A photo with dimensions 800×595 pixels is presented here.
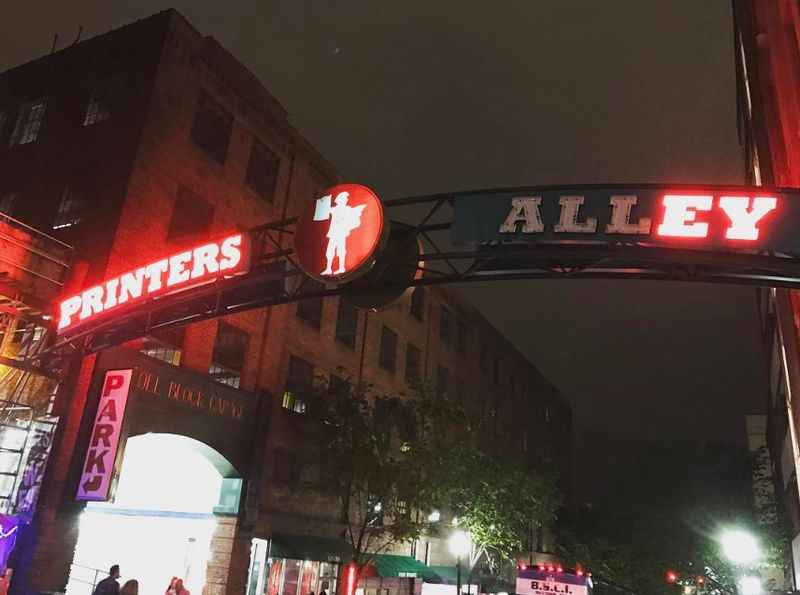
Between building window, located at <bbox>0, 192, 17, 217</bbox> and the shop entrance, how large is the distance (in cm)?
901

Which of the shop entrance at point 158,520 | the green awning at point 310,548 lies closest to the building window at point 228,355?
the shop entrance at point 158,520

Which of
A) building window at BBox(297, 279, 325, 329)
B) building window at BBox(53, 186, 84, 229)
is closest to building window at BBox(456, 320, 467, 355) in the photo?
building window at BBox(297, 279, 325, 329)

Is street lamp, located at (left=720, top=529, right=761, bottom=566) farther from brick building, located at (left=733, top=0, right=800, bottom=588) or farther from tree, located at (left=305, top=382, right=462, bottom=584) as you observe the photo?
tree, located at (left=305, top=382, right=462, bottom=584)

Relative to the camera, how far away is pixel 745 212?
8.94 meters

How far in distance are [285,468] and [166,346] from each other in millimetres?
6934

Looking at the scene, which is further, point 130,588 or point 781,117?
point 781,117

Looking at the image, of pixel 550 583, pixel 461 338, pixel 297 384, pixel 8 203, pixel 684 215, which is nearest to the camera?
pixel 684 215

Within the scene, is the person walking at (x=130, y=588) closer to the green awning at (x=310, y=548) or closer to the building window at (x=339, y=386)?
the green awning at (x=310, y=548)

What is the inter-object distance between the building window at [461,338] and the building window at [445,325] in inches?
46.8

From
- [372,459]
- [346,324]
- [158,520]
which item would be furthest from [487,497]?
[158,520]

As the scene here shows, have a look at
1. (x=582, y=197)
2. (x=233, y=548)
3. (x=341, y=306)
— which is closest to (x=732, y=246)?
(x=582, y=197)

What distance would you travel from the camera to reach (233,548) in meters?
20.3

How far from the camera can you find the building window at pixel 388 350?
32159mm

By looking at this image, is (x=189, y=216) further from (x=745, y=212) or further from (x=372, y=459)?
(x=745, y=212)
